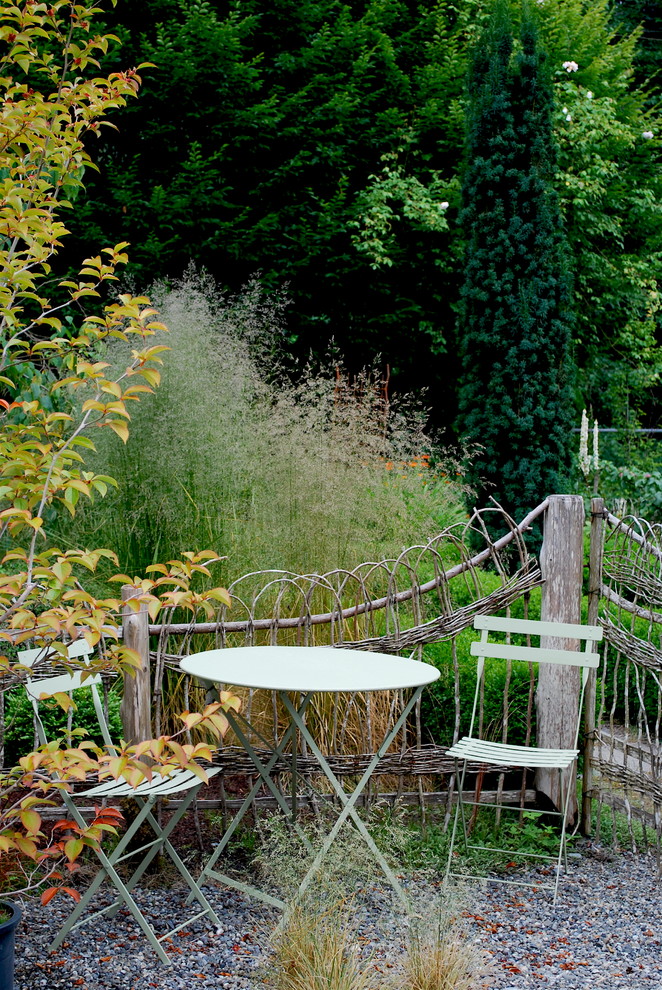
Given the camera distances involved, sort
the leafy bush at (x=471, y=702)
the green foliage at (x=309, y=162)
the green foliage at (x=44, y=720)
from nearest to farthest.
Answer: the green foliage at (x=44, y=720)
the leafy bush at (x=471, y=702)
the green foliage at (x=309, y=162)

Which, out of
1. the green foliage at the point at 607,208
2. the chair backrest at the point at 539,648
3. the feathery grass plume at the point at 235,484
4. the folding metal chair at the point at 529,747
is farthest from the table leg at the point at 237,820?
the green foliage at the point at 607,208

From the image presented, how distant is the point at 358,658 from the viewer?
3303mm

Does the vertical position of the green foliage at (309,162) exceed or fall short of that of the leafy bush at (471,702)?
it exceeds it

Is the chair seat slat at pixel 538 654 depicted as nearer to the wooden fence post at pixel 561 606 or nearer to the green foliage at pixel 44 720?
the wooden fence post at pixel 561 606

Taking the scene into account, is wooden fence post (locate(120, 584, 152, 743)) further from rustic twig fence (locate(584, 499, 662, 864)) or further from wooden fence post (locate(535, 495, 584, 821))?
rustic twig fence (locate(584, 499, 662, 864))

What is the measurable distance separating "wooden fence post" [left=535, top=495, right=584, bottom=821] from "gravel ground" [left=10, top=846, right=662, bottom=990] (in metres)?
0.54

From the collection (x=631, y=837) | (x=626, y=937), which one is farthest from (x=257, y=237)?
(x=626, y=937)

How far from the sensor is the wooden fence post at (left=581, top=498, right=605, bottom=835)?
372 cm

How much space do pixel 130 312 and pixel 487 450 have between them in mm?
5849

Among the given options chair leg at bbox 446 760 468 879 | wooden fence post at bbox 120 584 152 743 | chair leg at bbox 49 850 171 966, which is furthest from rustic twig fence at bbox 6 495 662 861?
chair leg at bbox 49 850 171 966

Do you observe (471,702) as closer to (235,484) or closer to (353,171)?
(235,484)

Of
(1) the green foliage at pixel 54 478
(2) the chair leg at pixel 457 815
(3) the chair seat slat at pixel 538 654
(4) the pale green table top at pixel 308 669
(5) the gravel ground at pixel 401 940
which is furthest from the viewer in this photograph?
(3) the chair seat slat at pixel 538 654

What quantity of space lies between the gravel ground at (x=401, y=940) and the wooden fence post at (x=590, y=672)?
41cm

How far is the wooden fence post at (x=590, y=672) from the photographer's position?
12.2 ft
